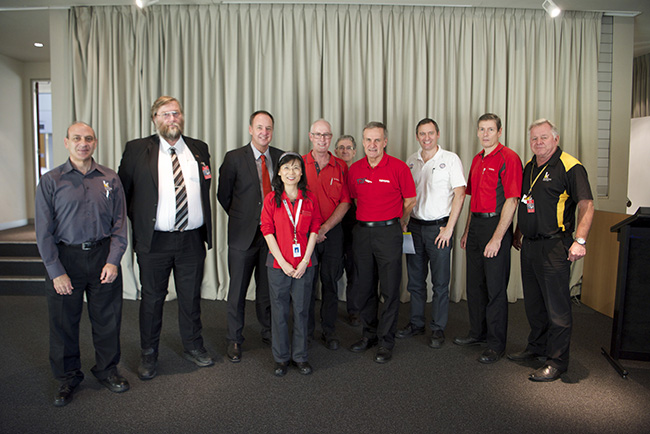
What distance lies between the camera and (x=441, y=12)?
4.59 m

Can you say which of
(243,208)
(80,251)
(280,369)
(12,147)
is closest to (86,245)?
(80,251)

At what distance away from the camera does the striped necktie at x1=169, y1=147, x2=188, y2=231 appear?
2.82 m

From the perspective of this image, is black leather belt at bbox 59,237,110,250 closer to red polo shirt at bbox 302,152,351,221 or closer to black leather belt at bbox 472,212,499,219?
red polo shirt at bbox 302,152,351,221

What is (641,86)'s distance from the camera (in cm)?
670

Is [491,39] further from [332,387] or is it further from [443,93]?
[332,387]

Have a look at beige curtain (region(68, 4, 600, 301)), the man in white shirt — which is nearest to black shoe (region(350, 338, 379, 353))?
the man in white shirt

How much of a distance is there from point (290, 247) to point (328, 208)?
2.12 feet

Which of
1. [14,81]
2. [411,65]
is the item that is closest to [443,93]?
[411,65]

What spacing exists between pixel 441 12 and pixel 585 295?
143 inches

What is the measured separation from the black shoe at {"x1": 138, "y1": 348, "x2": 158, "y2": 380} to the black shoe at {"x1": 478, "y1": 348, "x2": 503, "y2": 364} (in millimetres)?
2408

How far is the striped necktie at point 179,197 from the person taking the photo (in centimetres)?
282

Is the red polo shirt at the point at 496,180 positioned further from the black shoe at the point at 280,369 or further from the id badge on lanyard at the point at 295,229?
the black shoe at the point at 280,369

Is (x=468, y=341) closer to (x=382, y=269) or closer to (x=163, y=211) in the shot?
(x=382, y=269)

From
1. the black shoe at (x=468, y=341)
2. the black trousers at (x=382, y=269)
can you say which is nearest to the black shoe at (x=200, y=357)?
the black trousers at (x=382, y=269)
